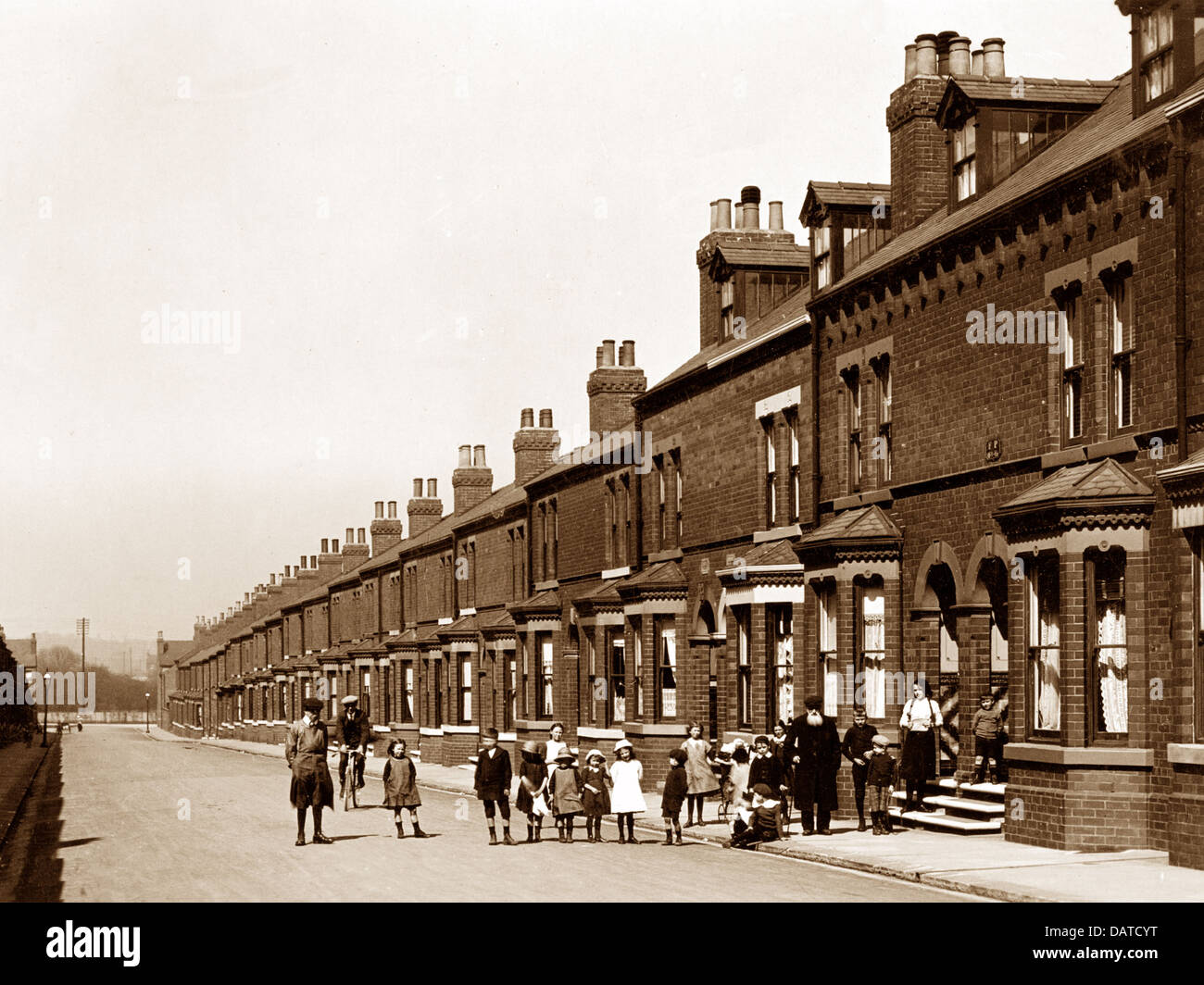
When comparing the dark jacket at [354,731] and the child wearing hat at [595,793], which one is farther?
the dark jacket at [354,731]

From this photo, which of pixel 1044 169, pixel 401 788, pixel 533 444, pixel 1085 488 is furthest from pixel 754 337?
pixel 533 444

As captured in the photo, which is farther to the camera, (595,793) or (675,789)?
(595,793)

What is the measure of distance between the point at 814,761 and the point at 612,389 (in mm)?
23702

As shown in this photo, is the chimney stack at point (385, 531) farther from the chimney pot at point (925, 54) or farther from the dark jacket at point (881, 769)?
the dark jacket at point (881, 769)

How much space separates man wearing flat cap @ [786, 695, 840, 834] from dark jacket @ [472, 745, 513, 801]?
430cm

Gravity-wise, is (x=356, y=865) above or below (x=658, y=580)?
below

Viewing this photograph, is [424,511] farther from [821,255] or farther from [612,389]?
[821,255]

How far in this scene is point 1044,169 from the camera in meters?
25.1

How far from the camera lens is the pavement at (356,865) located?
727 inches

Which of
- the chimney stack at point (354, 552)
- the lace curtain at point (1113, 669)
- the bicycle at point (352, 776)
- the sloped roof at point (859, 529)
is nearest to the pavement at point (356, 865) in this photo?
the bicycle at point (352, 776)

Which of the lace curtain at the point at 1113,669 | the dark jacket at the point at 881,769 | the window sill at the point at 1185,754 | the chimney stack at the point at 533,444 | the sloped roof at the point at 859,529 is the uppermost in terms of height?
the chimney stack at the point at 533,444

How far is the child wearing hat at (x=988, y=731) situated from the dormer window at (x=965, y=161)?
8152mm

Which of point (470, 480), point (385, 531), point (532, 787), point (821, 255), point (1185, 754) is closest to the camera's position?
point (1185, 754)
